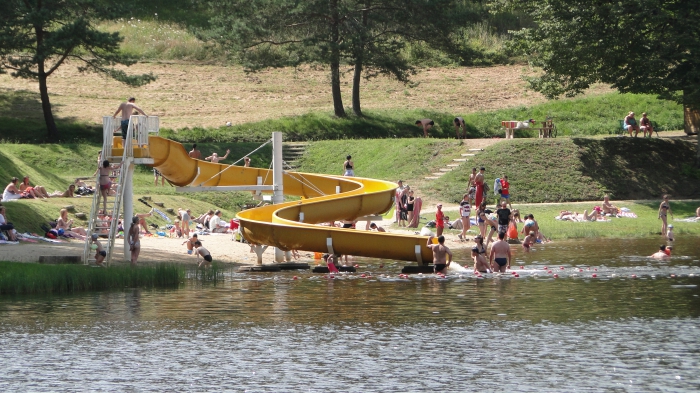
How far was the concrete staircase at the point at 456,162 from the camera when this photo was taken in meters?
47.3

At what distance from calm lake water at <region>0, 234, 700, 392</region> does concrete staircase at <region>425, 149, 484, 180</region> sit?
19.0 m

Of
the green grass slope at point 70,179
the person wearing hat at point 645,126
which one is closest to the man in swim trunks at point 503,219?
the green grass slope at point 70,179

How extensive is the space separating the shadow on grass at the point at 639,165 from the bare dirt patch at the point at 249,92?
11824 millimetres

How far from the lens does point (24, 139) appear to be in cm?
5212

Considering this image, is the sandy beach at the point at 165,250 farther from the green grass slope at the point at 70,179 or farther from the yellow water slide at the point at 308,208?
the green grass slope at the point at 70,179

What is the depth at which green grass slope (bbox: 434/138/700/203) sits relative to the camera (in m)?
45.7

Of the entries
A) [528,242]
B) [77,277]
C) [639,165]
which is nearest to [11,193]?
[77,277]

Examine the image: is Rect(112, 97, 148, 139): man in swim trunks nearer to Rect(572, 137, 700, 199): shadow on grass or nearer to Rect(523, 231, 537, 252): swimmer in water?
Answer: Rect(523, 231, 537, 252): swimmer in water

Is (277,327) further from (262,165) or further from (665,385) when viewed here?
(262,165)

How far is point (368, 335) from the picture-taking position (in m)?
20.3

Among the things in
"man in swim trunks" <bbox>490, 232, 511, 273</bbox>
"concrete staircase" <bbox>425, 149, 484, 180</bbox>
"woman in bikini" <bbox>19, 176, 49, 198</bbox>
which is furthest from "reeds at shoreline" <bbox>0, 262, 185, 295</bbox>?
"concrete staircase" <bbox>425, 149, 484, 180</bbox>

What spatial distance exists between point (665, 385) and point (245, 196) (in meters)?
30.1

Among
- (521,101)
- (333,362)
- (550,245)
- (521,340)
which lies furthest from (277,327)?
(521,101)

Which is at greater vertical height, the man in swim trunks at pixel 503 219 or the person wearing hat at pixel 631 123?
the person wearing hat at pixel 631 123
